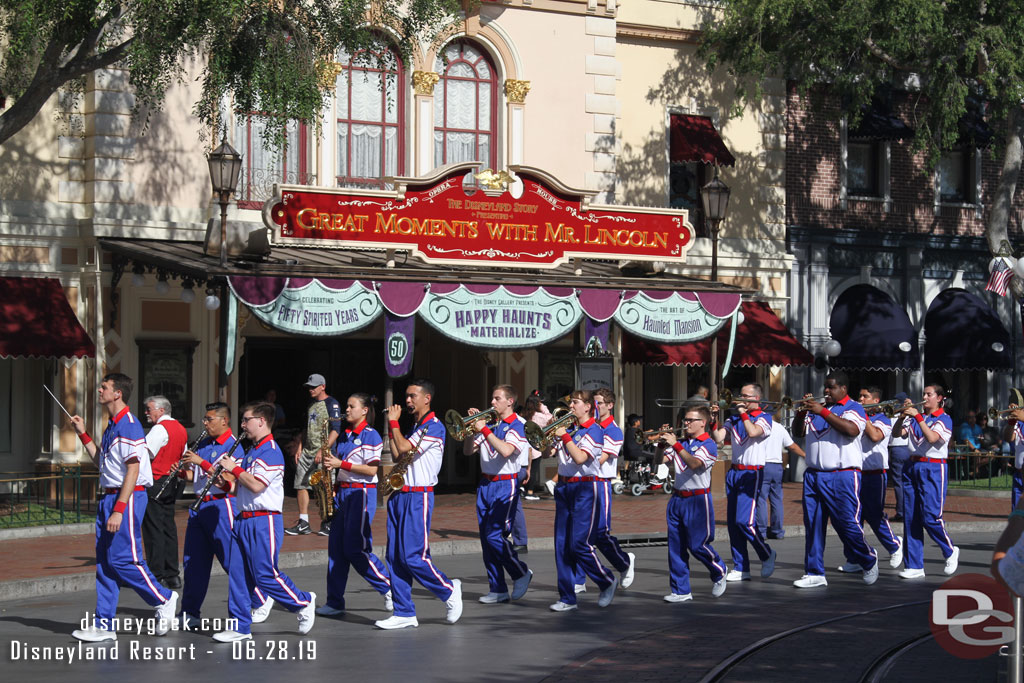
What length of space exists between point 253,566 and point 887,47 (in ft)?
56.0

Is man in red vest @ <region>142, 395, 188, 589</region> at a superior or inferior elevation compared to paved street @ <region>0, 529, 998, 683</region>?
superior

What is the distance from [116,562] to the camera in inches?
429

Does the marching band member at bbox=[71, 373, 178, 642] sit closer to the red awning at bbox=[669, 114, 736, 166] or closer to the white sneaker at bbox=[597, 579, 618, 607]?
the white sneaker at bbox=[597, 579, 618, 607]

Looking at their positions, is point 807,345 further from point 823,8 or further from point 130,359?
Answer: point 130,359

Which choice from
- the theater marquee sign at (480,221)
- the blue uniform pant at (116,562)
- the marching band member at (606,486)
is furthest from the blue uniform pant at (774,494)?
the blue uniform pant at (116,562)

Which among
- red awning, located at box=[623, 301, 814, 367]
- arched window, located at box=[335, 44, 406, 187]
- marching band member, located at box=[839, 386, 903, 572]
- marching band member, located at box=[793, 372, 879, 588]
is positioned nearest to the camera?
marching band member, located at box=[793, 372, 879, 588]

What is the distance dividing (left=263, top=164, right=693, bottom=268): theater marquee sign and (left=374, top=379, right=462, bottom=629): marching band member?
9065 mm

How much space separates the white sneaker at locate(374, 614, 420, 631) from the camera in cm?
1173

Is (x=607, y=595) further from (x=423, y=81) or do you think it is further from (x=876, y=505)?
(x=423, y=81)

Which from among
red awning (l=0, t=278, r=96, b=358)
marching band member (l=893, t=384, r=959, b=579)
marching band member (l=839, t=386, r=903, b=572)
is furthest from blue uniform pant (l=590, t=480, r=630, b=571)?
red awning (l=0, t=278, r=96, b=358)

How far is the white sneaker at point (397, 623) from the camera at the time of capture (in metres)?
11.7

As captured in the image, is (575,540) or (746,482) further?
(746,482)

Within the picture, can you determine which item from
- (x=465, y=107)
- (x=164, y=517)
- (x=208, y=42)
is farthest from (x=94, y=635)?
(x=465, y=107)

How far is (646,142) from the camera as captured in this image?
88.9 feet
